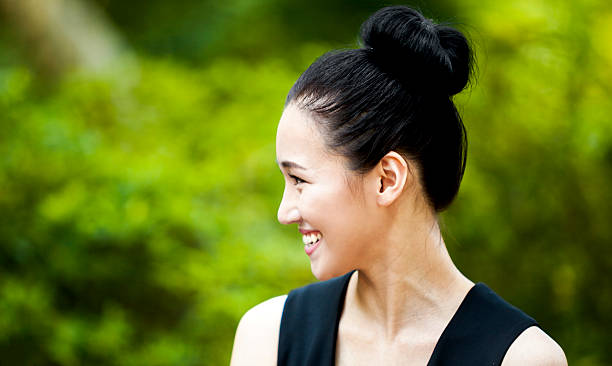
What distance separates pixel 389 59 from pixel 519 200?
1.43 metres

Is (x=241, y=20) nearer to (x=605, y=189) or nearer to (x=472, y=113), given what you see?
(x=472, y=113)

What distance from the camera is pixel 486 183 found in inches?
109

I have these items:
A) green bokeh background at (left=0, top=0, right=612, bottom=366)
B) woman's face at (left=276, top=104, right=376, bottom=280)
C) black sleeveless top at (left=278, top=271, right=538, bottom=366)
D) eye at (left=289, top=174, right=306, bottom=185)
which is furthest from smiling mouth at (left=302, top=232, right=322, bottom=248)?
green bokeh background at (left=0, top=0, right=612, bottom=366)

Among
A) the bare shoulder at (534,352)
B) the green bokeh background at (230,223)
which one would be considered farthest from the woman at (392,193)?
the green bokeh background at (230,223)

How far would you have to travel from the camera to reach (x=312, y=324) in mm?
1665

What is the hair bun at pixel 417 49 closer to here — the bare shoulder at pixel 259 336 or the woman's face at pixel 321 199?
the woman's face at pixel 321 199

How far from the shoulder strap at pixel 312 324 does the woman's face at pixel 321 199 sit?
204 mm

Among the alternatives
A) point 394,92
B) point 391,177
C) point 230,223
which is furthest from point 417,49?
point 230,223

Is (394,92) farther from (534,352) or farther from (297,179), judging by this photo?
(534,352)

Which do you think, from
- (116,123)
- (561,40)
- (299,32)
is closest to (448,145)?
(561,40)

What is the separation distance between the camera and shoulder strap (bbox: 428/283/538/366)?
57.0 inches

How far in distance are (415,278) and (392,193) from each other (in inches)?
9.7

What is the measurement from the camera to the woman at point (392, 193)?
1439 mm

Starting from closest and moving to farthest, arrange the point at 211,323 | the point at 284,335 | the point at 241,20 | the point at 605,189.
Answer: the point at 284,335
the point at 605,189
the point at 211,323
the point at 241,20
